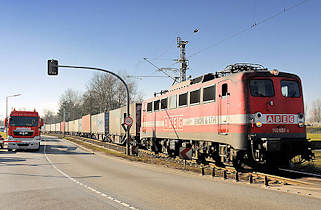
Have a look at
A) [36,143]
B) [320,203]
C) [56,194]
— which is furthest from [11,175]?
[36,143]

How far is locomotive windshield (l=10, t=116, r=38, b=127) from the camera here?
25.2m

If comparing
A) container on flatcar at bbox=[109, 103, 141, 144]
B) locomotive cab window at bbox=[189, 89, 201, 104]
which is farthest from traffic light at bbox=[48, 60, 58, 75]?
locomotive cab window at bbox=[189, 89, 201, 104]

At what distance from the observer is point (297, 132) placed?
12219mm

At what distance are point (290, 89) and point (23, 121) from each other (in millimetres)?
20285

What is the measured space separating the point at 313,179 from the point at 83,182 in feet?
25.7

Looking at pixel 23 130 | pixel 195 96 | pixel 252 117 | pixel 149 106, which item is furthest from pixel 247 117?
pixel 23 130

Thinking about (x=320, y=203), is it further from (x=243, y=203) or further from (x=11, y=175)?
(x=11, y=175)

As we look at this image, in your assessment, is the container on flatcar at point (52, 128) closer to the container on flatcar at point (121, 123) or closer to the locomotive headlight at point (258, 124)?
the container on flatcar at point (121, 123)

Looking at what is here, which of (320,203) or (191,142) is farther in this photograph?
(191,142)

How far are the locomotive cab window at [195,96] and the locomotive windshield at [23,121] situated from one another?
1487 centimetres

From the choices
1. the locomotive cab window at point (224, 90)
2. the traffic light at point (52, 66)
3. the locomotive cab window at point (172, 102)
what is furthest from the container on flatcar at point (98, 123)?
the locomotive cab window at point (224, 90)

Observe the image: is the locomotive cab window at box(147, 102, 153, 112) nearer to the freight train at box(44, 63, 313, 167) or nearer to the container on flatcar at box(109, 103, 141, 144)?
the container on flatcar at box(109, 103, 141, 144)

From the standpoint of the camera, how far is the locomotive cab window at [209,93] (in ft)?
45.5

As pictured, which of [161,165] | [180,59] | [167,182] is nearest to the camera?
[167,182]
